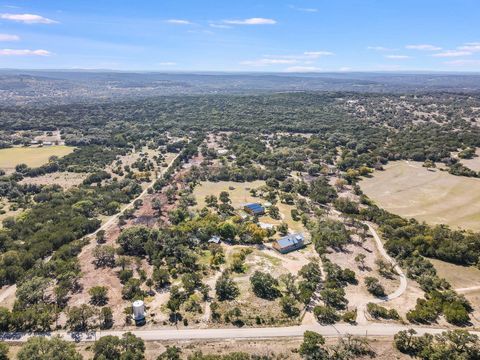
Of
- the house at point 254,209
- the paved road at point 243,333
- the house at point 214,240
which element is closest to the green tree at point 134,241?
the house at point 214,240

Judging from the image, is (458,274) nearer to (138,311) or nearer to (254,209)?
(254,209)

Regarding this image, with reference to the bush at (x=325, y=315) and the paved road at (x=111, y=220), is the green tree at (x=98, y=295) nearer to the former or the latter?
the paved road at (x=111, y=220)

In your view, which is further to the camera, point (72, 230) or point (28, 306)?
point (72, 230)

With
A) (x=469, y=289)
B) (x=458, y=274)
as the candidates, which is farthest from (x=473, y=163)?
(x=469, y=289)

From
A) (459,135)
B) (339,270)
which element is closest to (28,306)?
(339,270)

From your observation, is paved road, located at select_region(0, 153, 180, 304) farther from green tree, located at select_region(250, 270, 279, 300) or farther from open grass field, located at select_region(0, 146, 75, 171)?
open grass field, located at select_region(0, 146, 75, 171)

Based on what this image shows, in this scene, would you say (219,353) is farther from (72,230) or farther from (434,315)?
(72,230)
